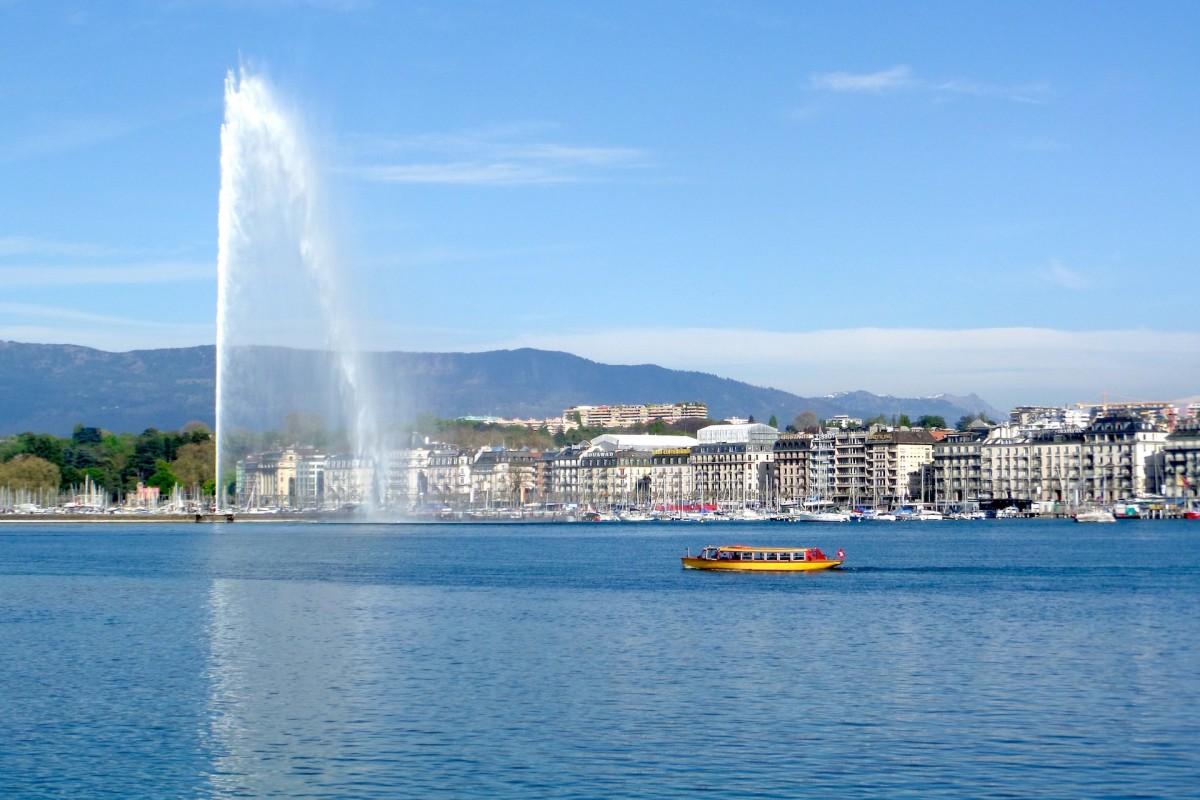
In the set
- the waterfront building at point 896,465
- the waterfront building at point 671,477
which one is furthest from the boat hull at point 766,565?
the waterfront building at point 671,477

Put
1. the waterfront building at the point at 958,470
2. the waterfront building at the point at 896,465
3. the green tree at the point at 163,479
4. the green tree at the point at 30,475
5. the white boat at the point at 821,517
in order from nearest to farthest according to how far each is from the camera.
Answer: the white boat at the point at 821,517 < the waterfront building at the point at 958,470 < the waterfront building at the point at 896,465 < the green tree at the point at 30,475 < the green tree at the point at 163,479

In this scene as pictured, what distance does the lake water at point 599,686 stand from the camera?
19.6 metres

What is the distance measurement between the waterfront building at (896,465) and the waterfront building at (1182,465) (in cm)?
2251

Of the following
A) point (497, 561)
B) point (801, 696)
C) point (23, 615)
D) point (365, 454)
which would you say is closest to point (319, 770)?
point (801, 696)

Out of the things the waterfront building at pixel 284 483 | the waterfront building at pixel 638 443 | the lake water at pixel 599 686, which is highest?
the waterfront building at pixel 638 443

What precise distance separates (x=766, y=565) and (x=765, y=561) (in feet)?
1.27

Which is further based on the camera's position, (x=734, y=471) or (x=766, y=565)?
(x=734, y=471)

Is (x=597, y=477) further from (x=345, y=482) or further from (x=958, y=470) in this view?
(x=345, y=482)

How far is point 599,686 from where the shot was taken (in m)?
26.3

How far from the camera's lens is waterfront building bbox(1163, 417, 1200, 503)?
135325 millimetres

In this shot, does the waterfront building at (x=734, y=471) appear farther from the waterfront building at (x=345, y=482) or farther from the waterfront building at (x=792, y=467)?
the waterfront building at (x=345, y=482)

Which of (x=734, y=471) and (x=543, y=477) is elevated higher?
(x=734, y=471)

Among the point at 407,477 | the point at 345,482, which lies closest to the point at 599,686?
the point at 345,482

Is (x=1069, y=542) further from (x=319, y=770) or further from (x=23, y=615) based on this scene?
(x=319, y=770)
